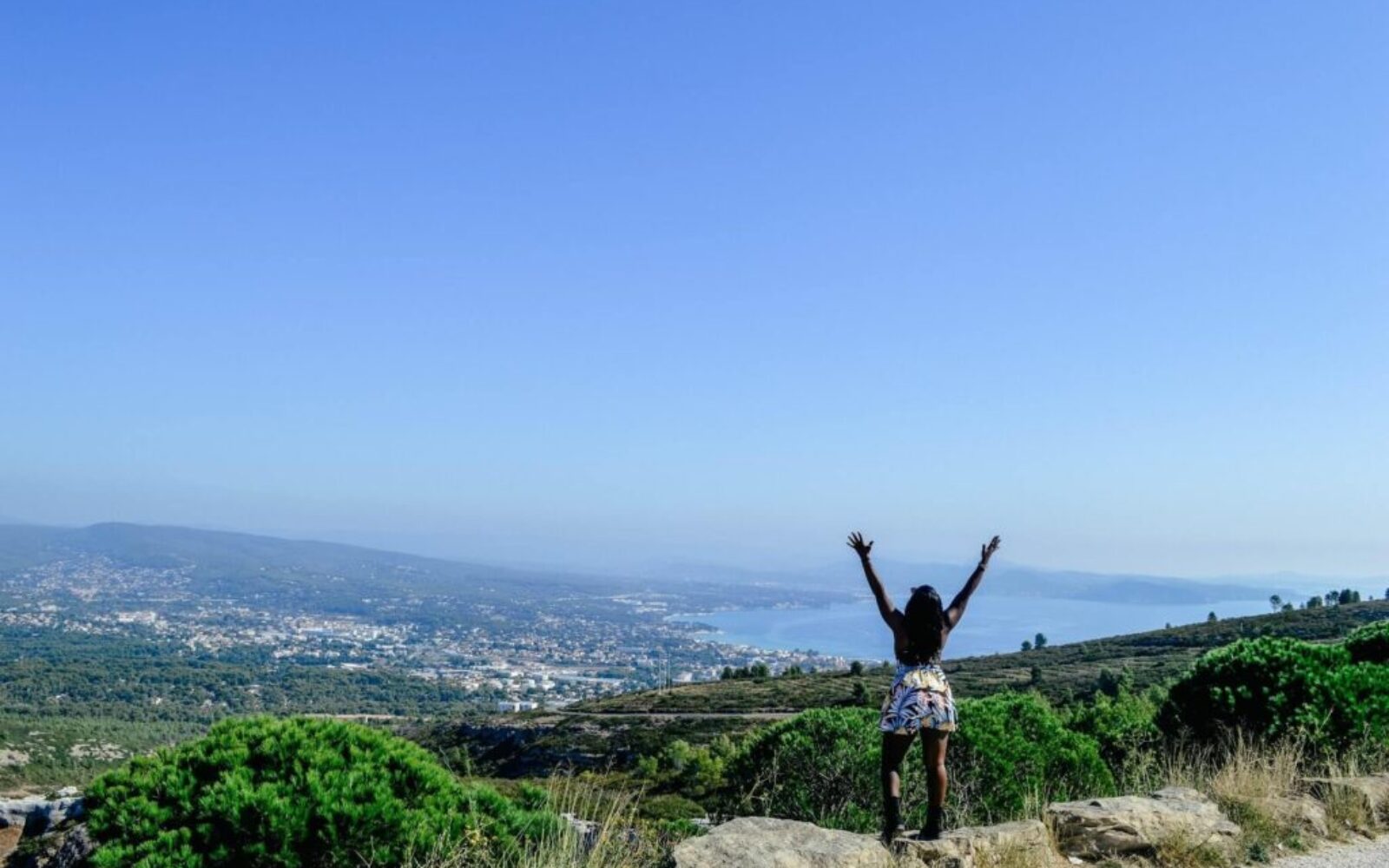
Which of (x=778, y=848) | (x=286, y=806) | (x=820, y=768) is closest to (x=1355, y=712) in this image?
(x=820, y=768)

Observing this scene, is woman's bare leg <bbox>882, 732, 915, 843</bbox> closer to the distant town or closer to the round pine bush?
the round pine bush

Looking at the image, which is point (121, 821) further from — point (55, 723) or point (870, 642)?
point (870, 642)

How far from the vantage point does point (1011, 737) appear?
30.7 feet

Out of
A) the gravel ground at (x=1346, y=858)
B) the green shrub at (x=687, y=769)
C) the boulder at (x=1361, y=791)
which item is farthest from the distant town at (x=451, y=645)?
the gravel ground at (x=1346, y=858)

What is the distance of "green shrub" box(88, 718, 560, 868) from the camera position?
18.3ft

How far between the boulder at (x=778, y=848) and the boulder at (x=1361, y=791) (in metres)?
4.93

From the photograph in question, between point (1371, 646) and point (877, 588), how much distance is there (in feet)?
33.9

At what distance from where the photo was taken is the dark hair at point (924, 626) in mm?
6258

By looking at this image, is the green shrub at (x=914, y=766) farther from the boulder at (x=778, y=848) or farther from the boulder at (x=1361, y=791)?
the boulder at (x=778, y=848)

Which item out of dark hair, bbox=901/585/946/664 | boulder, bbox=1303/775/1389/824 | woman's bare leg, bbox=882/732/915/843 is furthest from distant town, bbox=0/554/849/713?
dark hair, bbox=901/585/946/664

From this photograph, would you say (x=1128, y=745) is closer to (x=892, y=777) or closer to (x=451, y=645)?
(x=892, y=777)

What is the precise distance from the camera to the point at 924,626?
6.28 metres

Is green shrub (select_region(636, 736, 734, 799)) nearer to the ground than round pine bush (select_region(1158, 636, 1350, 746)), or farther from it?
nearer to the ground

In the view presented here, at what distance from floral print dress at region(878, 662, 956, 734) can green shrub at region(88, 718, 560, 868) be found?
230 centimetres
